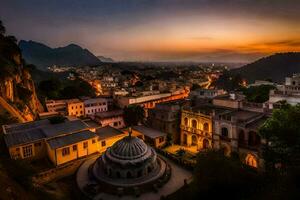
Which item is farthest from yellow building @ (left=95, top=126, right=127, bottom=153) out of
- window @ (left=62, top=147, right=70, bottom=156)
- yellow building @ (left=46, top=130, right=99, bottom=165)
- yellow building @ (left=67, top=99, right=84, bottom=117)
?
yellow building @ (left=67, top=99, right=84, bottom=117)

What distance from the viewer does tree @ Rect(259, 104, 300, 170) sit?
21250mm

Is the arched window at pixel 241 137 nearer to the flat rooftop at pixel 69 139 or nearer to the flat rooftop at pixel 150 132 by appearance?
the flat rooftop at pixel 150 132

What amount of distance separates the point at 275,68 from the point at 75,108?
18594cm

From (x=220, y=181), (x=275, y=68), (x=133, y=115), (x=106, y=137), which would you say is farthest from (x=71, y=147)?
(x=275, y=68)

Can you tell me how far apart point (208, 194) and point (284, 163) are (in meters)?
10.1

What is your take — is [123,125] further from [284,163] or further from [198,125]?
[284,163]

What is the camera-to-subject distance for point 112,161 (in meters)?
28.5

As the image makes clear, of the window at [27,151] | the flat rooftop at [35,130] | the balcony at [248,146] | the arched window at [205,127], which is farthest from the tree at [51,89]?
the balcony at [248,146]

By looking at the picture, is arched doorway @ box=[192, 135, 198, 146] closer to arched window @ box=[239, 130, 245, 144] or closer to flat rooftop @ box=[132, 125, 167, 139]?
flat rooftop @ box=[132, 125, 167, 139]

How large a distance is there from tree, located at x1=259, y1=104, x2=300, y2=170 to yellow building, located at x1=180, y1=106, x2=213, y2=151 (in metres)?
15.6

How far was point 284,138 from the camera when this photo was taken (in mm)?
22094

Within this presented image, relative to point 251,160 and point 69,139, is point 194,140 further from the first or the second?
point 69,139

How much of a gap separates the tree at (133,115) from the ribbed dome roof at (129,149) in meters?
22.4

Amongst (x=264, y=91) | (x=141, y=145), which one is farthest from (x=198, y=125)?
(x=264, y=91)
